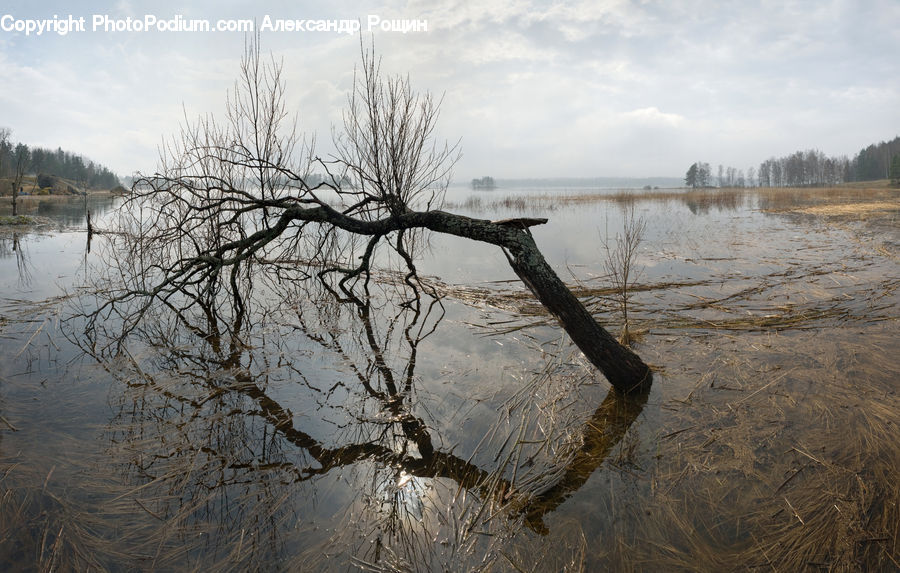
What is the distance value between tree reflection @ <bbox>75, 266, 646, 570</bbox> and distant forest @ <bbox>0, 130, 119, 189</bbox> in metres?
48.2

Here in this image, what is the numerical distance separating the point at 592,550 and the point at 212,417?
3034 mm

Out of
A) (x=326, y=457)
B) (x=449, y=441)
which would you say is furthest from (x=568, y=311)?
(x=326, y=457)

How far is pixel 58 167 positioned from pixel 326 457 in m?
81.7

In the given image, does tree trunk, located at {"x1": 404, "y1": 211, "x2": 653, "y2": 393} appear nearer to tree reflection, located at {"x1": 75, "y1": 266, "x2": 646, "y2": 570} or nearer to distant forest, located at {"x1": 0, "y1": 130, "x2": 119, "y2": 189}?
tree reflection, located at {"x1": 75, "y1": 266, "x2": 646, "y2": 570}

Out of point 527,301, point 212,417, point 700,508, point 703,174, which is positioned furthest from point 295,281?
point 703,174

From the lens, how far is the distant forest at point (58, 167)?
132 feet

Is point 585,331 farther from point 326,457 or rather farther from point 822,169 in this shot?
point 822,169

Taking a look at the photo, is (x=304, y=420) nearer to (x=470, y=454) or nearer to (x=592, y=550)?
(x=470, y=454)

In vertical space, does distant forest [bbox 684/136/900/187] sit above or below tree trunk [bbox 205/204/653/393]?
above

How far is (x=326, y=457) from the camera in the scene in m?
3.19

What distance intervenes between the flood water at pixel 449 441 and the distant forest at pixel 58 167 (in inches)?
1873

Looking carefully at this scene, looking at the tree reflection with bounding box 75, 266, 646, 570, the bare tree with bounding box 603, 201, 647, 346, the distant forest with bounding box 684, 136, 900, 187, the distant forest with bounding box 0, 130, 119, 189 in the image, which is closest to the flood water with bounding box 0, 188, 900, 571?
the tree reflection with bounding box 75, 266, 646, 570

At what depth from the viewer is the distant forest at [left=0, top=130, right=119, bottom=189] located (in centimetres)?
4009

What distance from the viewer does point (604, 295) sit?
753cm
